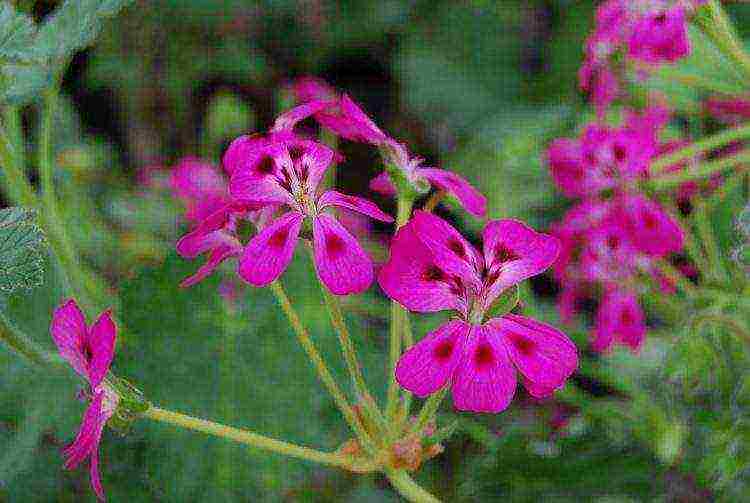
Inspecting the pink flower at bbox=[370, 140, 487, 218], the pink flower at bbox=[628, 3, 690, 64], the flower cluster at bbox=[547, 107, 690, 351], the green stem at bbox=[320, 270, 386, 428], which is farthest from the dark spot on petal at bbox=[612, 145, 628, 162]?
the green stem at bbox=[320, 270, 386, 428]

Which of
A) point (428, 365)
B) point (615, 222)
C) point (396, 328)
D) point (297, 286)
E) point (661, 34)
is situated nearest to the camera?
point (428, 365)

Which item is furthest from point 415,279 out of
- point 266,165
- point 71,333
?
point 71,333

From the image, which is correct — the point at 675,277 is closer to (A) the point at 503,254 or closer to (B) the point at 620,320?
(B) the point at 620,320

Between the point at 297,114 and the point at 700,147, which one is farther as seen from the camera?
the point at 700,147

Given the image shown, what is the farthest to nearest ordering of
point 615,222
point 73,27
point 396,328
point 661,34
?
point 615,222
point 661,34
point 73,27
point 396,328

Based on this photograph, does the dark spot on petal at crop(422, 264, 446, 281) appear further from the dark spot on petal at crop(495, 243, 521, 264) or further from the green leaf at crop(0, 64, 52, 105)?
the green leaf at crop(0, 64, 52, 105)

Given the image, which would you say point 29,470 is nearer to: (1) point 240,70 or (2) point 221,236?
(2) point 221,236

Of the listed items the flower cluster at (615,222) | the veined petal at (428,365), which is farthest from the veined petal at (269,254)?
the flower cluster at (615,222)
